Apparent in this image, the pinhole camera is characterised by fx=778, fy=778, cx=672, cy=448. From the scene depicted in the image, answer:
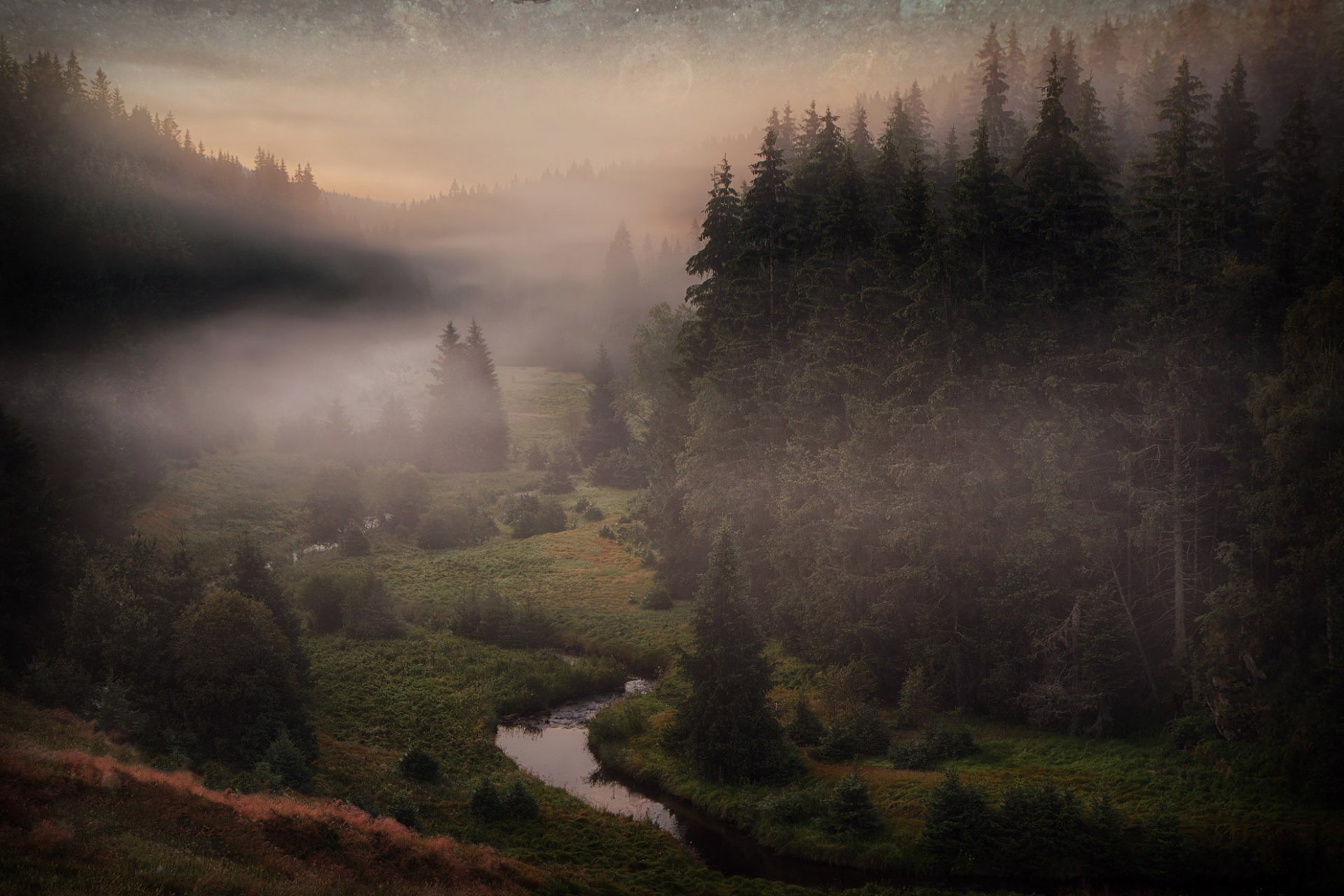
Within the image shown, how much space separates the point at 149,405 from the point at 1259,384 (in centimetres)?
7386

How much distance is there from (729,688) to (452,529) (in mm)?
48857

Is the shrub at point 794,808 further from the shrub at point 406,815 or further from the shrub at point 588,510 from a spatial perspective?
the shrub at point 588,510

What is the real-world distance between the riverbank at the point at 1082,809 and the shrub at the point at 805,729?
1.51 m

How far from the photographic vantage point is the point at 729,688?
34469 millimetres

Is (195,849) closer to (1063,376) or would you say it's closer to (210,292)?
(1063,376)

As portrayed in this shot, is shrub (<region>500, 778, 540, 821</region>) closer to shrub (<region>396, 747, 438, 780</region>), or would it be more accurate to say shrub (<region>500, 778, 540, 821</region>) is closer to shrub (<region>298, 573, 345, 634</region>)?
shrub (<region>396, 747, 438, 780</region>)

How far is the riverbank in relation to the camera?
25453 mm

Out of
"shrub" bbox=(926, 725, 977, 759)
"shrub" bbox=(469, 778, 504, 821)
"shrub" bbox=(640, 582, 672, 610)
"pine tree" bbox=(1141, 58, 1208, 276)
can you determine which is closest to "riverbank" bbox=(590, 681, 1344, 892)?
"shrub" bbox=(926, 725, 977, 759)

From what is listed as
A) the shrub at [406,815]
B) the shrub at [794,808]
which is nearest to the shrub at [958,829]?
the shrub at [794,808]

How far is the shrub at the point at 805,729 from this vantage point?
121ft

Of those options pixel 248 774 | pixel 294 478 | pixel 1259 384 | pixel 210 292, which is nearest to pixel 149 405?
pixel 294 478

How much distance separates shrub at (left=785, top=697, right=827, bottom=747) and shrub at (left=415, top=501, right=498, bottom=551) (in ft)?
155

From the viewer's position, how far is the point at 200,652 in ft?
109

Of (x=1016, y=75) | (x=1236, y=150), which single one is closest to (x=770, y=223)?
(x=1236, y=150)
